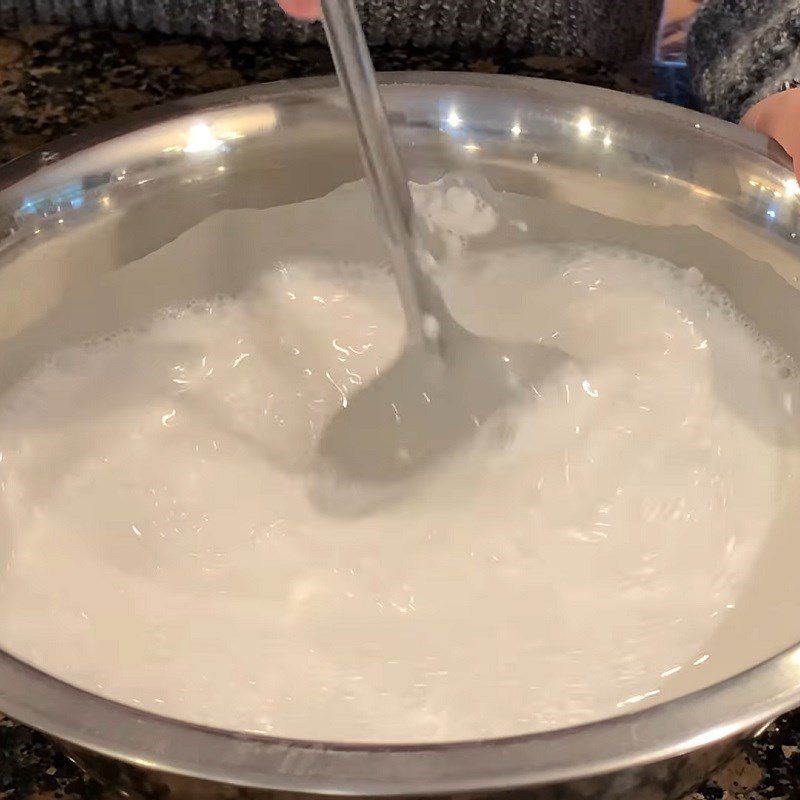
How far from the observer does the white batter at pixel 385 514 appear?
0.41 metres

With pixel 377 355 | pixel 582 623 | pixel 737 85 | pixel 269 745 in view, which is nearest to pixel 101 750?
pixel 269 745

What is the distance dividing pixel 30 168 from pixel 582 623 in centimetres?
36

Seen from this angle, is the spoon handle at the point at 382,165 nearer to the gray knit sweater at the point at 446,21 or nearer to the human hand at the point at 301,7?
the human hand at the point at 301,7

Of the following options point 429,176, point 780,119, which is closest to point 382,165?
point 429,176

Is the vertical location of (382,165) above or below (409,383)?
above

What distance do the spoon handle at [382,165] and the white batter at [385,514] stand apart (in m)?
0.06

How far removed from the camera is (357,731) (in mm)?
386

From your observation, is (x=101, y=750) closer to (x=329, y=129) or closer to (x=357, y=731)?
(x=357, y=731)

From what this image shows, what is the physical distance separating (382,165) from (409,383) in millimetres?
115

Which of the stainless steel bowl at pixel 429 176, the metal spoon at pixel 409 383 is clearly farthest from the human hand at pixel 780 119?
the metal spoon at pixel 409 383

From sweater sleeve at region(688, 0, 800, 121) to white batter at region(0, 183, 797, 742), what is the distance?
0.13 meters

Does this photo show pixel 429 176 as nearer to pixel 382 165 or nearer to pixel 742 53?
pixel 382 165

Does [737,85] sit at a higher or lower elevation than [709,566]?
higher

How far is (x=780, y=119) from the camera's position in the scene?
55cm
